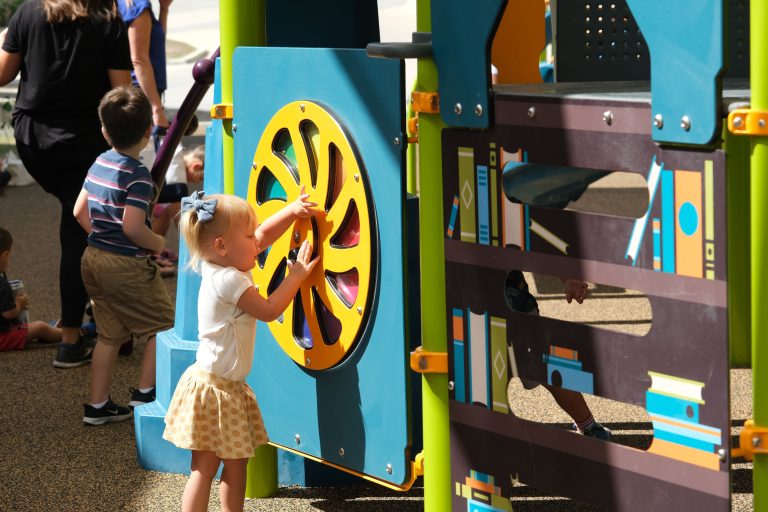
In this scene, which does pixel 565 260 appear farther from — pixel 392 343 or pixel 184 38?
pixel 184 38

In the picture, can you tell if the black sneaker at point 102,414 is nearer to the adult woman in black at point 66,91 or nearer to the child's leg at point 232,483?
the adult woman in black at point 66,91

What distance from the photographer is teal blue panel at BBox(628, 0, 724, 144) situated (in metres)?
2.19

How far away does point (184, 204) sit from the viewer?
323 cm

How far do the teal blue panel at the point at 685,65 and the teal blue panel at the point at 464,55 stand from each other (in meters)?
0.41

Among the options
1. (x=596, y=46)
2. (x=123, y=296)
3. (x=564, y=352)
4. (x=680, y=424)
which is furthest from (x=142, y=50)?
(x=680, y=424)

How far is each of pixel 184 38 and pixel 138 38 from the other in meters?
13.1

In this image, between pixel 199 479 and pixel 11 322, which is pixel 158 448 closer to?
pixel 199 479

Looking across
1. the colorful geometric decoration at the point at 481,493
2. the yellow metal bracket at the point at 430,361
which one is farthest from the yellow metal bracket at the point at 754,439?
the yellow metal bracket at the point at 430,361

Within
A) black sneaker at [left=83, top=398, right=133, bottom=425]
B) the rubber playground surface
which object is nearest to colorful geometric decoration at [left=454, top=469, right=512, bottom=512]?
the rubber playground surface

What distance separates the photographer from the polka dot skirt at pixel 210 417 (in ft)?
10.4

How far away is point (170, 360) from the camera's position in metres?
3.91

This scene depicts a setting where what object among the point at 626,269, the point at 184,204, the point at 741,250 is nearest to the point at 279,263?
the point at 184,204

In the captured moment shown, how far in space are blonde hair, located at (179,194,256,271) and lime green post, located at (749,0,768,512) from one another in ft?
4.76

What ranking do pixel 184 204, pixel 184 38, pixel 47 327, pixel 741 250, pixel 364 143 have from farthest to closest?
1. pixel 184 38
2. pixel 47 327
3. pixel 741 250
4. pixel 184 204
5. pixel 364 143
